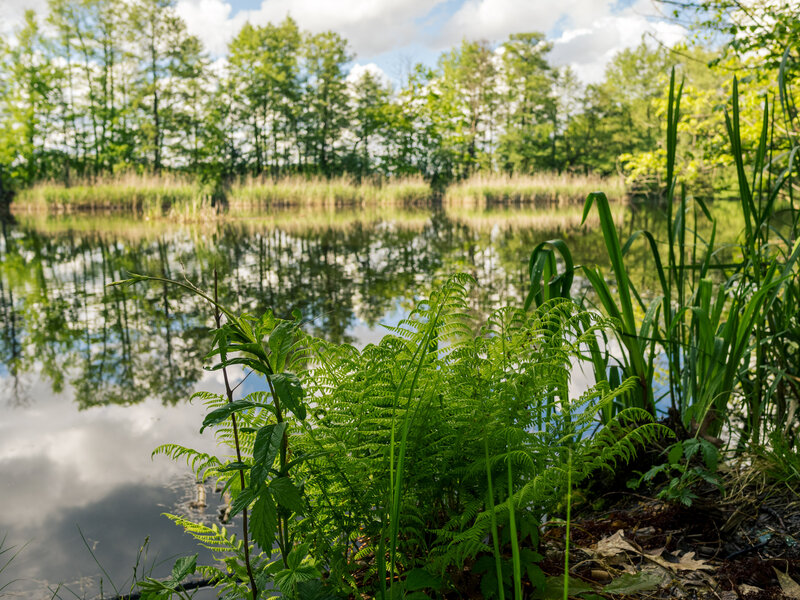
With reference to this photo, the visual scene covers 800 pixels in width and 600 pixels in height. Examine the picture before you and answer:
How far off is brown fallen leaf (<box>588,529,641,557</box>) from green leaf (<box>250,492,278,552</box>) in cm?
83

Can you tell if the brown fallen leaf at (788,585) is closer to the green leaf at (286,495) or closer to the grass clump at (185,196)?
the green leaf at (286,495)

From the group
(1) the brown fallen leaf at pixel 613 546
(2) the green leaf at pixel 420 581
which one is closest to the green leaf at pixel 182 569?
(2) the green leaf at pixel 420 581

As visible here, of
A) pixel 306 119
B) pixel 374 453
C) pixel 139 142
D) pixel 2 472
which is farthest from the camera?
pixel 306 119

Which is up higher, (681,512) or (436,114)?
(436,114)

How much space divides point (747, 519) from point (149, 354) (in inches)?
132

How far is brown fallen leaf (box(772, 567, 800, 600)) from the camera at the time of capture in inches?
41.2

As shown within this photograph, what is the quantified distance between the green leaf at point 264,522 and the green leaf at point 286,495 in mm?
12

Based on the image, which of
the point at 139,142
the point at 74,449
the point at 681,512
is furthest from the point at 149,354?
the point at 139,142

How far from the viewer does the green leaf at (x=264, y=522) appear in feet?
2.29

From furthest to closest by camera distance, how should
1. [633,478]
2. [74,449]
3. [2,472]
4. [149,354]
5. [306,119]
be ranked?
[306,119] < [149,354] < [74,449] < [2,472] < [633,478]

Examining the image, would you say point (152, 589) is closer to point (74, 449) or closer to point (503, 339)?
point (503, 339)

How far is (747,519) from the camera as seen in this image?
131 cm

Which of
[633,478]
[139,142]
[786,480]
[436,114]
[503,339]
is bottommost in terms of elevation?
[633,478]

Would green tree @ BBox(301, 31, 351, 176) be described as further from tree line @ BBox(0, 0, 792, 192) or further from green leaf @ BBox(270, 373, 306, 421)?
green leaf @ BBox(270, 373, 306, 421)
